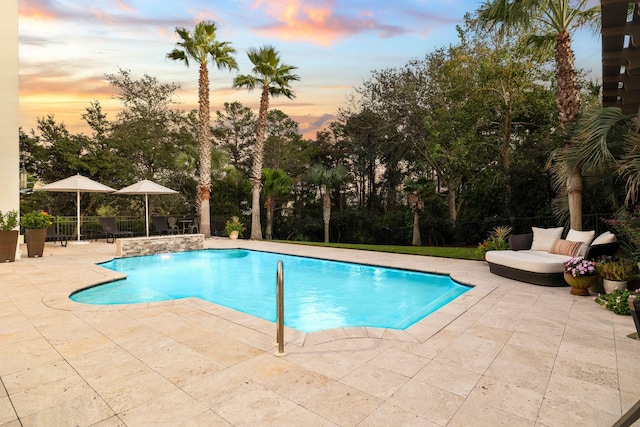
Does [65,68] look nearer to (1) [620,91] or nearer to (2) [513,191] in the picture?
(1) [620,91]

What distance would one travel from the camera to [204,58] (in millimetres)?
14227

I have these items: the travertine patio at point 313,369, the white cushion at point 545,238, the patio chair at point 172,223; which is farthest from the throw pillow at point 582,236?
the patio chair at point 172,223

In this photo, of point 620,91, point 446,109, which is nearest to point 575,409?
point 620,91

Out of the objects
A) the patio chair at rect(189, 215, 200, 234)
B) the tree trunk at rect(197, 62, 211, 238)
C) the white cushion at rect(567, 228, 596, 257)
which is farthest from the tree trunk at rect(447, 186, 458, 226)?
the patio chair at rect(189, 215, 200, 234)

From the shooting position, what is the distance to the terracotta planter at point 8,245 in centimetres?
820

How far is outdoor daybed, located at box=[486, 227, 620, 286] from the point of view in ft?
18.7

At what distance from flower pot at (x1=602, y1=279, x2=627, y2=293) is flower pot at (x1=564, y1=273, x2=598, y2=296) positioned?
17 cm

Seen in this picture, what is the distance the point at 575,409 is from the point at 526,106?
12.9 metres

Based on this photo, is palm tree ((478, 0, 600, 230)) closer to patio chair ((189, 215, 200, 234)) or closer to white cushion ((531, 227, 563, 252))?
white cushion ((531, 227, 563, 252))

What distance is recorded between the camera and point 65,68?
503 inches

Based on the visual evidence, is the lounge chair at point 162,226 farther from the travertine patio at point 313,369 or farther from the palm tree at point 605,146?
the palm tree at point 605,146

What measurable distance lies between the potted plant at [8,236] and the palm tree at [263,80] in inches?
323

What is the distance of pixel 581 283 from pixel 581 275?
0.13 m

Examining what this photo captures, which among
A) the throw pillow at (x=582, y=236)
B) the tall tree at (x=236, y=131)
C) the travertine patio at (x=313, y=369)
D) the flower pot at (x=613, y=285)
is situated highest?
the tall tree at (x=236, y=131)
